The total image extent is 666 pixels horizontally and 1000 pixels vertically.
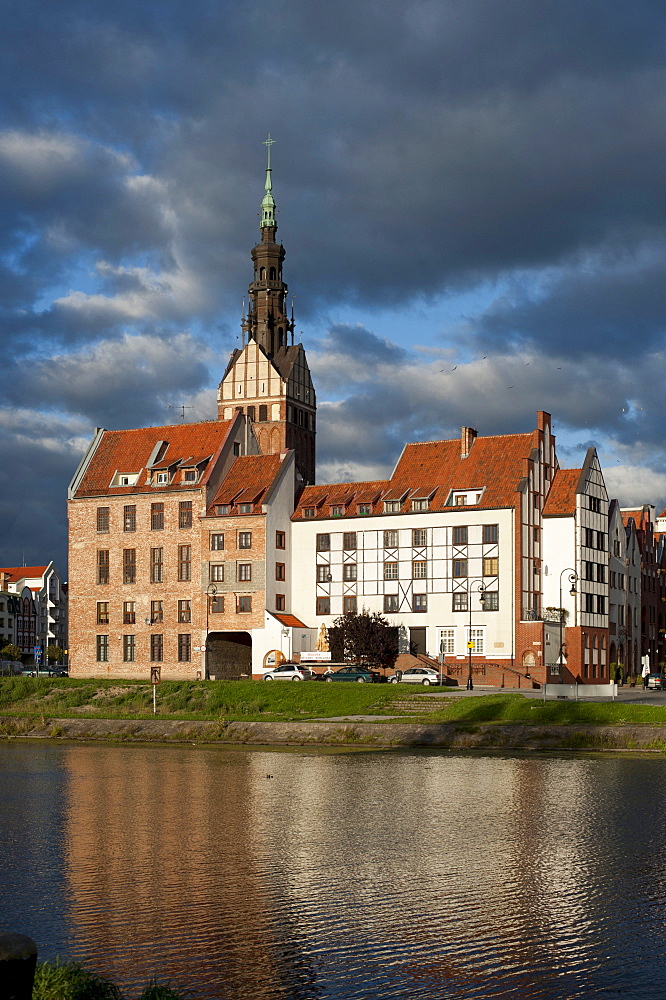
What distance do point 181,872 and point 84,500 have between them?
80.5 m

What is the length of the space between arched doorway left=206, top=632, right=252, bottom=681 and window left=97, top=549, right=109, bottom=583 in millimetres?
10732

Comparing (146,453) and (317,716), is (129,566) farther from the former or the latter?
(317,716)

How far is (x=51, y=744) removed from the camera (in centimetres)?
5753

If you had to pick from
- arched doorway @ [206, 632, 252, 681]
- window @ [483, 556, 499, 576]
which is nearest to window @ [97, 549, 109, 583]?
arched doorway @ [206, 632, 252, 681]

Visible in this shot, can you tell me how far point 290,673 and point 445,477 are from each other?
21498mm

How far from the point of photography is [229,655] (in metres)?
96.1

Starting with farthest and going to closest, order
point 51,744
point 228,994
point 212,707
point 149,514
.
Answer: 1. point 149,514
2. point 212,707
3. point 51,744
4. point 228,994

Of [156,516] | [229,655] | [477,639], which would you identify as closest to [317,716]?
[477,639]

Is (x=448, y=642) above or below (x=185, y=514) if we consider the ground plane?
below

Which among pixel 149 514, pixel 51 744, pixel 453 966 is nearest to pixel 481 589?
pixel 149 514

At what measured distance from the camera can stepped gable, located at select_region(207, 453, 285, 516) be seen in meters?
94.8

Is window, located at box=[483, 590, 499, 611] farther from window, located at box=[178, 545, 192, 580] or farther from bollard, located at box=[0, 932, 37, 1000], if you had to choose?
bollard, located at box=[0, 932, 37, 1000]

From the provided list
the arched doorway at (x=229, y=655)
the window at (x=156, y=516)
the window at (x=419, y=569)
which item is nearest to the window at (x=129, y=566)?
the window at (x=156, y=516)

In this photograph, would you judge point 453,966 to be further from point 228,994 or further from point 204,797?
point 204,797
